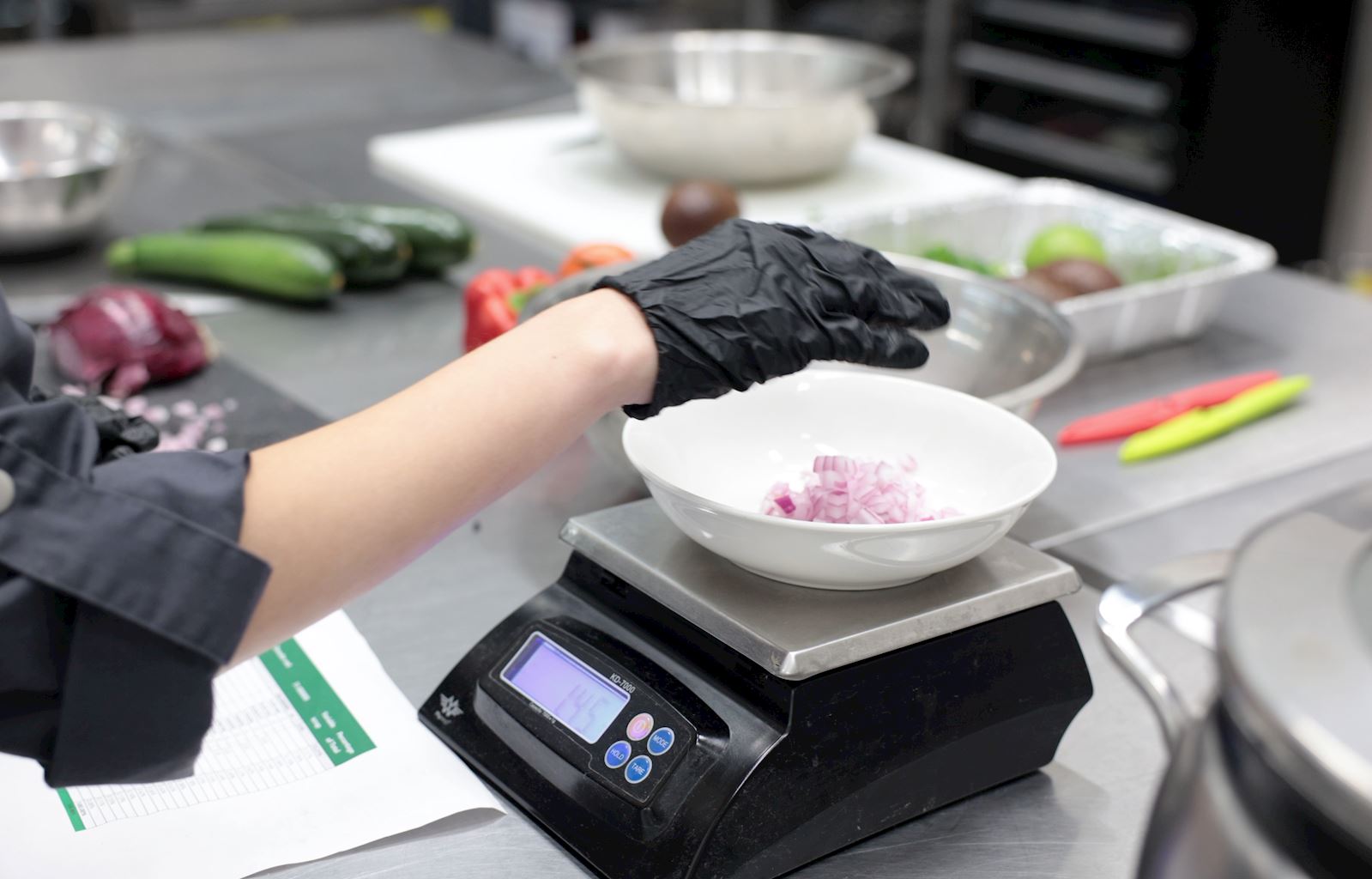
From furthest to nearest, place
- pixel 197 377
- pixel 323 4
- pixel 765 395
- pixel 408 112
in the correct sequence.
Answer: pixel 323 4, pixel 408 112, pixel 197 377, pixel 765 395

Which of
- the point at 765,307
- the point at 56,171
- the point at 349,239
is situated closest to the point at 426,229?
the point at 349,239

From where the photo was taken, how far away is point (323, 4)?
14.4ft

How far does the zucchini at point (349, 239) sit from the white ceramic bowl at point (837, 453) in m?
0.87

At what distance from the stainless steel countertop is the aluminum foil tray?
0.20 feet

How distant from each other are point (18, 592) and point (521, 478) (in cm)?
25

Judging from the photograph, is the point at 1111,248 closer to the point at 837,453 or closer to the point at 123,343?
the point at 837,453

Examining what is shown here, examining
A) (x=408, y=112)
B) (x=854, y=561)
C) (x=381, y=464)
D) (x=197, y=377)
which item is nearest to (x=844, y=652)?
(x=854, y=561)

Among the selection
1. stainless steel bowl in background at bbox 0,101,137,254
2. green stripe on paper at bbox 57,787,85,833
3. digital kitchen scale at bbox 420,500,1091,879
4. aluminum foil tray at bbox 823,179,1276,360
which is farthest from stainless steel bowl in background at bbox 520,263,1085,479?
stainless steel bowl in background at bbox 0,101,137,254

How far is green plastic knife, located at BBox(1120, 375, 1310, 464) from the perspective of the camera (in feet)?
4.23

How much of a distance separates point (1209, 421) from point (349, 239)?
1011 millimetres

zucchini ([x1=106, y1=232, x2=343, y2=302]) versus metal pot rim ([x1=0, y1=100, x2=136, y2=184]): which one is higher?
metal pot rim ([x1=0, y1=100, x2=136, y2=184])

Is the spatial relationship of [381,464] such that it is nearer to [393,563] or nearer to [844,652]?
[393,563]

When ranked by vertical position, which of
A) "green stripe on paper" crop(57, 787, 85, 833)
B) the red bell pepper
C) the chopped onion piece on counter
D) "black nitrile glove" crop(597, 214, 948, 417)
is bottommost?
"green stripe on paper" crop(57, 787, 85, 833)

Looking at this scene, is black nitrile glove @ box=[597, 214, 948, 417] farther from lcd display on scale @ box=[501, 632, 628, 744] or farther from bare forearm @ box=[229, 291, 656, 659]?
lcd display on scale @ box=[501, 632, 628, 744]
